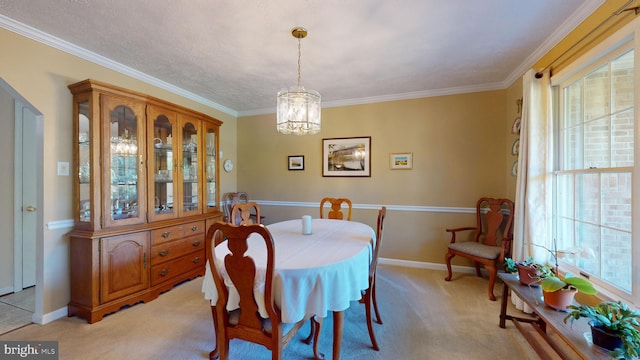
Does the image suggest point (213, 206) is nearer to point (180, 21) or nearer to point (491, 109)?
point (180, 21)

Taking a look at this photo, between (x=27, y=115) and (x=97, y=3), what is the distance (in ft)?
7.08

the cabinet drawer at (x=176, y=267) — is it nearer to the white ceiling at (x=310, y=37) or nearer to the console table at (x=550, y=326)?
the white ceiling at (x=310, y=37)

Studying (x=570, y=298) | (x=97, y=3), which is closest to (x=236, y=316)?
(x=570, y=298)

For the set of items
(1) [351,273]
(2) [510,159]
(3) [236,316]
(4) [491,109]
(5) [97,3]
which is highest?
(5) [97,3]

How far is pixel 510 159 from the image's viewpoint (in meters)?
3.10

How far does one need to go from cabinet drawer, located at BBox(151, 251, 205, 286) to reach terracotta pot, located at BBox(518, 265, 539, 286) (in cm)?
333

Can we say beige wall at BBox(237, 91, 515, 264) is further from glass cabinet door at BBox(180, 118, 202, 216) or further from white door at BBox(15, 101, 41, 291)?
white door at BBox(15, 101, 41, 291)

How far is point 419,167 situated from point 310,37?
90.7 inches

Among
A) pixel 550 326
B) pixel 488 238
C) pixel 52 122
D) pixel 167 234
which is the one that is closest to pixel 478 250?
pixel 488 238

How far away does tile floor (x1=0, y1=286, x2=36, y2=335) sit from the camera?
2.14 m

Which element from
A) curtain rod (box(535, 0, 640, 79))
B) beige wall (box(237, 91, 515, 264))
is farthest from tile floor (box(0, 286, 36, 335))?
curtain rod (box(535, 0, 640, 79))

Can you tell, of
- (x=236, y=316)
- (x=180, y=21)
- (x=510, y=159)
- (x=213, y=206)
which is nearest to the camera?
(x=236, y=316)

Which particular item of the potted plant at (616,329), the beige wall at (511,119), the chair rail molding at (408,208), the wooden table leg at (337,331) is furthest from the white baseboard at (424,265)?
the wooden table leg at (337,331)

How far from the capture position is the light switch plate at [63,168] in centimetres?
226
